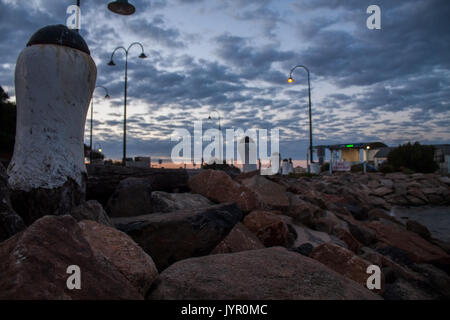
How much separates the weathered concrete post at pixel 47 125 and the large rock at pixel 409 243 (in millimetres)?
5590

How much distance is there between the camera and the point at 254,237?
3.53m

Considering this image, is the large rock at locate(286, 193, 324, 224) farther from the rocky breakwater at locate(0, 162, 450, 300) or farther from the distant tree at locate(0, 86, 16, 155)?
the distant tree at locate(0, 86, 16, 155)

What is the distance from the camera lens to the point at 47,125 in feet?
9.16

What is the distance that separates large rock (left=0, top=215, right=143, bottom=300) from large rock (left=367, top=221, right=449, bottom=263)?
554cm

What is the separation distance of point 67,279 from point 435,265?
5983mm

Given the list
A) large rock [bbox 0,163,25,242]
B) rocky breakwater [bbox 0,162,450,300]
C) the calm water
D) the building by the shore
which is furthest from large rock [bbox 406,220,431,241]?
the building by the shore

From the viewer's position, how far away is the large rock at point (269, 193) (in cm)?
559

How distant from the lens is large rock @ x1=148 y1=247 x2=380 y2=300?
177 cm

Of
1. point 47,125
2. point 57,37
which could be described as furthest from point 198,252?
point 57,37

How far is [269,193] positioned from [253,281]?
408cm

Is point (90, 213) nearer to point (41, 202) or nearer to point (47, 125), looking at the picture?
point (41, 202)

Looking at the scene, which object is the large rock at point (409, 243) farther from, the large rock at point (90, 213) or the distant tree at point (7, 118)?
the distant tree at point (7, 118)

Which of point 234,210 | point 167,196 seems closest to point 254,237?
point 234,210
